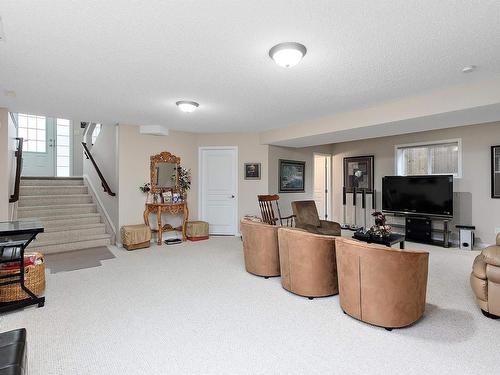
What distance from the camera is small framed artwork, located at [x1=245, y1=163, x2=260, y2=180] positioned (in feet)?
21.2

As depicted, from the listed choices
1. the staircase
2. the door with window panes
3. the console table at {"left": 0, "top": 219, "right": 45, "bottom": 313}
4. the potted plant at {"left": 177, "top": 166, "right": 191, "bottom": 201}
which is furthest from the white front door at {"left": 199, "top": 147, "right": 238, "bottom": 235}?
the door with window panes

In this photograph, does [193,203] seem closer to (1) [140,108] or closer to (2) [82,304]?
(1) [140,108]

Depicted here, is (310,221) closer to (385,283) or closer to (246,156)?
(246,156)

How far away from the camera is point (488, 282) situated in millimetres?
2482

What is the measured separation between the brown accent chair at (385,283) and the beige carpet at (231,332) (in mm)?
113

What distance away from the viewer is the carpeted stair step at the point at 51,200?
5.66 metres

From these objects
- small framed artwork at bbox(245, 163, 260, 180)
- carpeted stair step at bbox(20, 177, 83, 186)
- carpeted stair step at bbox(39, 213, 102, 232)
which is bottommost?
carpeted stair step at bbox(39, 213, 102, 232)

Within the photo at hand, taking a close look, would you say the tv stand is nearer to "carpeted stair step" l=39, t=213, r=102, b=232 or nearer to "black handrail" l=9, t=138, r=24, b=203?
"carpeted stair step" l=39, t=213, r=102, b=232

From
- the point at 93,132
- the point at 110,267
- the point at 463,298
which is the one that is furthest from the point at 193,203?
the point at 463,298

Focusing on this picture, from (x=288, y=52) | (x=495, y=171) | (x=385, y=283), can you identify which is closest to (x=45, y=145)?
(x=288, y=52)

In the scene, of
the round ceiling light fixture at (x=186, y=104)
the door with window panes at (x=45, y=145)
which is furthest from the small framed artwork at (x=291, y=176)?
the door with window panes at (x=45, y=145)

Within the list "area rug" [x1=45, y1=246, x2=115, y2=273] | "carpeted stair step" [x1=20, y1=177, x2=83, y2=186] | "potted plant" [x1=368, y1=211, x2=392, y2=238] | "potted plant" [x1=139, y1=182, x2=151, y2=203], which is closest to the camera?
"area rug" [x1=45, y1=246, x2=115, y2=273]

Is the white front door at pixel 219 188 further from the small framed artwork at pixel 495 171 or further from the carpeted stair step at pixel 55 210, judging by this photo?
the small framed artwork at pixel 495 171

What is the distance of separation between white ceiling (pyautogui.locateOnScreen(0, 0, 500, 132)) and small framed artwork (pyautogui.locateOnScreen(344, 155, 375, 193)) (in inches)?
130
